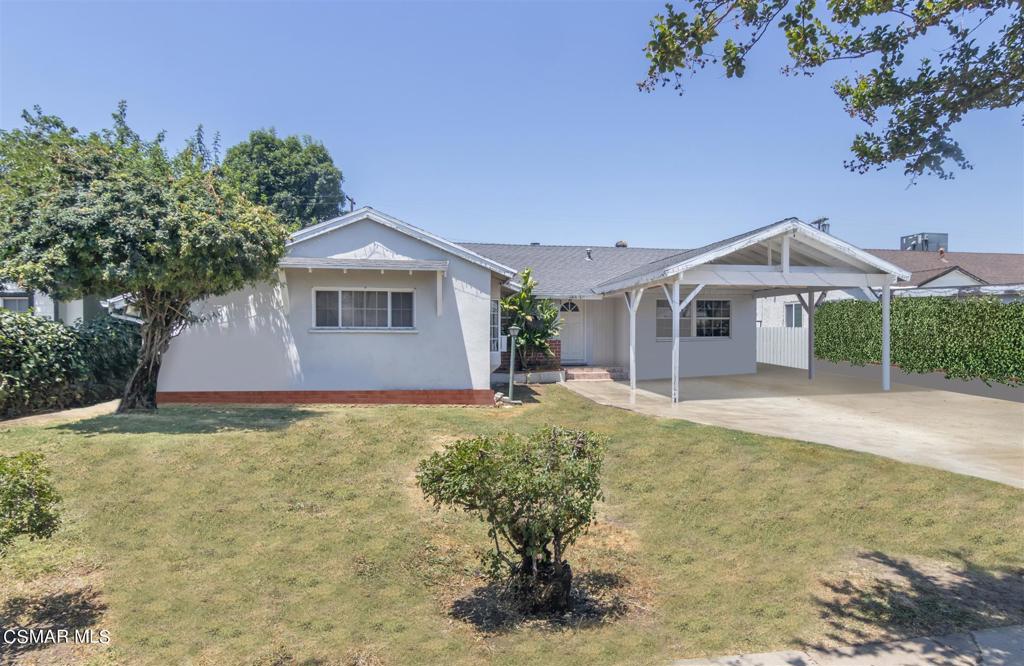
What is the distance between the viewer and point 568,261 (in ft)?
70.3

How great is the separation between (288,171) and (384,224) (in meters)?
24.8

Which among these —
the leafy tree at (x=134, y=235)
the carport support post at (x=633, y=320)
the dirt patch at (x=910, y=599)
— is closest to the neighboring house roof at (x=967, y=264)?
the carport support post at (x=633, y=320)

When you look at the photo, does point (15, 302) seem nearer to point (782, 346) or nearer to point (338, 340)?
point (338, 340)

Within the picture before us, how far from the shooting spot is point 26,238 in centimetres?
873

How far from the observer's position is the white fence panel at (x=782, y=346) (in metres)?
21.2

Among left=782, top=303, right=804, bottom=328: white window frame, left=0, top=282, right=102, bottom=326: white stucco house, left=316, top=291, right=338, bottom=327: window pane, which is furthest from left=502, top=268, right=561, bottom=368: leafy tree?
left=0, top=282, right=102, bottom=326: white stucco house

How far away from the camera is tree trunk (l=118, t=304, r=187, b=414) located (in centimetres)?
1095

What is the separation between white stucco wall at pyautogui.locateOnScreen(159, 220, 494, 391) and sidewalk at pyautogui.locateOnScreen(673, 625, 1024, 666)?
9.59 m

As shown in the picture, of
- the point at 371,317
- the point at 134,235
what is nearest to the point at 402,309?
the point at 371,317

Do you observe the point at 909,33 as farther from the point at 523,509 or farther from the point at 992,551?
the point at 523,509

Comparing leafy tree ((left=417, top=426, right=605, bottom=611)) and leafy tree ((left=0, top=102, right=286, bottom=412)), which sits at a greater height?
leafy tree ((left=0, top=102, right=286, bottom=412))

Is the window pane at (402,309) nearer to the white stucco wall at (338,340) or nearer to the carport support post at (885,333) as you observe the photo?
the white stucco wall at (338,340)

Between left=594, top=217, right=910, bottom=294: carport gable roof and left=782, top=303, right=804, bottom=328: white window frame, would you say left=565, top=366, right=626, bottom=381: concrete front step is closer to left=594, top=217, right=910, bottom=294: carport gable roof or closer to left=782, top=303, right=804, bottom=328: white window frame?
left=594, top=217, right=910, bottom=294: carport gable roof

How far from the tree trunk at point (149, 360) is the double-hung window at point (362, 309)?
275 cm
